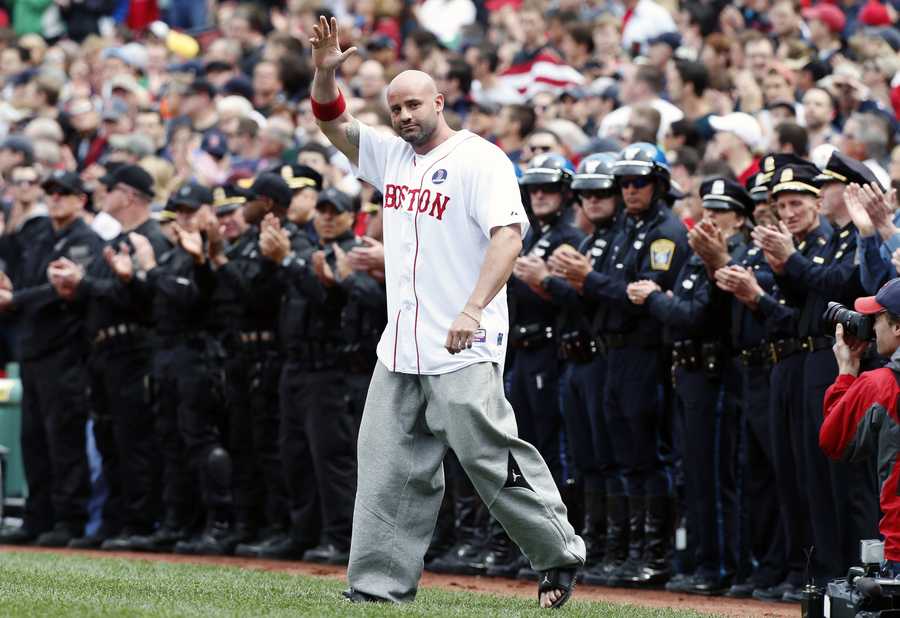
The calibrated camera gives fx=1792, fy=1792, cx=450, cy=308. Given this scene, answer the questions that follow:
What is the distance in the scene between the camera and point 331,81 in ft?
29.7

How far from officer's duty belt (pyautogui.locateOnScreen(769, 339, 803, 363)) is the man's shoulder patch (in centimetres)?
122

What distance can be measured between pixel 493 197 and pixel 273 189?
550 centimetres

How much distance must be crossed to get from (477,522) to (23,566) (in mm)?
3507

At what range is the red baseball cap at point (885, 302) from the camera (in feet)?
27.7

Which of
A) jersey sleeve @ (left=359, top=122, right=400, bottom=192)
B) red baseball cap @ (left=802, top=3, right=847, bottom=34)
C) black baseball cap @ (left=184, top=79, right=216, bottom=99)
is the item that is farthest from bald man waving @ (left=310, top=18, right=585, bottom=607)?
black baseball cap @ (left=184, top=79, right=216, bottom=99)

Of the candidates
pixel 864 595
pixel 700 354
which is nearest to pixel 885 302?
pixel 864 595

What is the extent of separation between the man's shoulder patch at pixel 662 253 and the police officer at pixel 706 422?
0.23m

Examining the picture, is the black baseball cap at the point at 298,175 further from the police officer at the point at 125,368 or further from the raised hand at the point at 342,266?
the police officer at the point at 125,368

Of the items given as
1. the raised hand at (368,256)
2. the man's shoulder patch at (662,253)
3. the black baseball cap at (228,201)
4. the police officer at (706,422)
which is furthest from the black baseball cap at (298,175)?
the police officer at (706,422)

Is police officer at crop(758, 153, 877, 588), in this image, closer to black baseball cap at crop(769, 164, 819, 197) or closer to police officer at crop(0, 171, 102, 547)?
black baseball cap at crop(769, 164, 819, 197)

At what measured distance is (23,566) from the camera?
1125 cm

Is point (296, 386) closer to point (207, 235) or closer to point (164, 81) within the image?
point (207, 235)

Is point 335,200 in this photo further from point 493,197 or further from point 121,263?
point 493,197

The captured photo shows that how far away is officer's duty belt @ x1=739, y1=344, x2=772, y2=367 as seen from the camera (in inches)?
438
